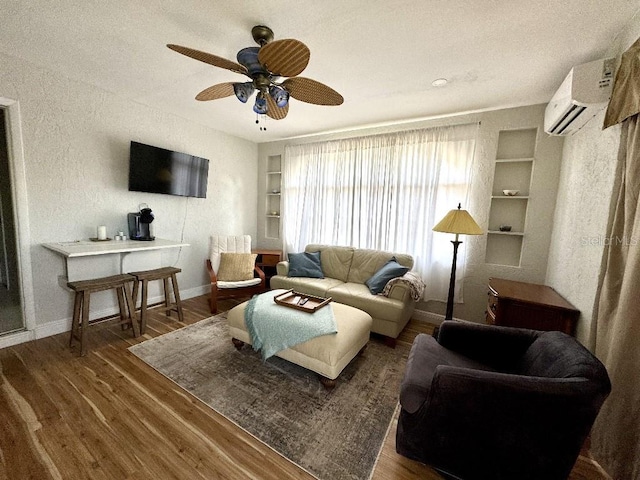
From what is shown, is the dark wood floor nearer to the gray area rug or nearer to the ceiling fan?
the gray area rug

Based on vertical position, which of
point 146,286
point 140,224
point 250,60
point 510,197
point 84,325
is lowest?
point 84,325

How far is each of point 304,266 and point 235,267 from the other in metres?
1.01

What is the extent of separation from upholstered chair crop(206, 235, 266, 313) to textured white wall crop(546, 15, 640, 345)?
10.7 ft

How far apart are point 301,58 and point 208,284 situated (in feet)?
12.0

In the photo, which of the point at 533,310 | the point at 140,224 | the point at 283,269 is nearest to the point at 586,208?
the point at 533,310

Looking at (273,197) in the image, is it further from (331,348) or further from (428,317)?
(331,348)

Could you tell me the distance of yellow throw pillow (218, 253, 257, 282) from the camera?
11.7 feet

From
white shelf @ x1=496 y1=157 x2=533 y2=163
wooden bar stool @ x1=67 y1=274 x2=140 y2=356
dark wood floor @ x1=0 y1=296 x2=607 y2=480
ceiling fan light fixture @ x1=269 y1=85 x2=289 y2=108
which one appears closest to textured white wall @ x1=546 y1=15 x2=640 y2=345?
white shelf @ x1=496 y1=157 x2=533 y2=163

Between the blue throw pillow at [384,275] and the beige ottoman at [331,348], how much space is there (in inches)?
27.7

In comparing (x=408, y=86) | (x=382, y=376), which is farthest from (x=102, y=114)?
(x=382, y=376)

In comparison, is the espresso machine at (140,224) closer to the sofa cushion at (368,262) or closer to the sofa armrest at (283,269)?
the sofa armrest at (283,269)

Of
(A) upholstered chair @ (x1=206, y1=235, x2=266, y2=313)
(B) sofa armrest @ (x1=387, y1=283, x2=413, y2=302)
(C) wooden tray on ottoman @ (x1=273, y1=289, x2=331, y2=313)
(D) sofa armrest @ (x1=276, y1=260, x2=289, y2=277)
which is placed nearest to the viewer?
(C) wooden tray on ottoman @ (x1=273, y1=289, x2=331, y2=313)

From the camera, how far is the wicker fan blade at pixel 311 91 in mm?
1684

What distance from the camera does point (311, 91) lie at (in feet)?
5.83
